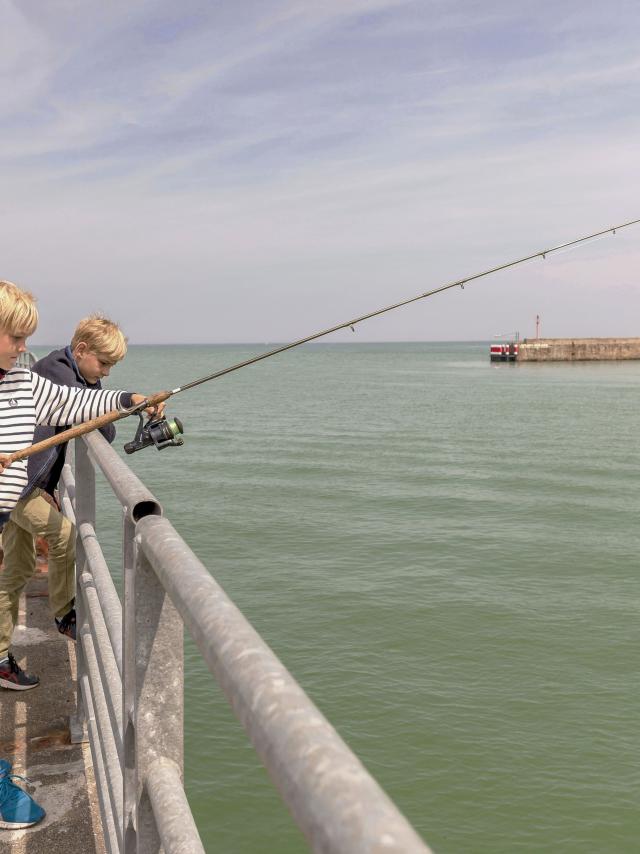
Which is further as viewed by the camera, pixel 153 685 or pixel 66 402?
pixel 66 402

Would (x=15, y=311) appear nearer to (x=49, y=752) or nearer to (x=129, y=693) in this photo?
(x=49, y=752)

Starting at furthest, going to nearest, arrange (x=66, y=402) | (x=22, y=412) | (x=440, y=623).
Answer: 1. (x=440, y=623)
2. (x=66, y=402)
3. (x=22, y=412)

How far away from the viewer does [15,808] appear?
258 centimetres

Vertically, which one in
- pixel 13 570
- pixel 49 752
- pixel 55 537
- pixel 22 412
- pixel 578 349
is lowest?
pixel 49 752

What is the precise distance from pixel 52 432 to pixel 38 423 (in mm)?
227

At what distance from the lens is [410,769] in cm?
742

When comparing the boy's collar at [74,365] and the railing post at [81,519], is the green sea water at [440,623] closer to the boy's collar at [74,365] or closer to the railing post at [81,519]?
the railing post at [81,519]

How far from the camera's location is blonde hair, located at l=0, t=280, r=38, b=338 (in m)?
3.05

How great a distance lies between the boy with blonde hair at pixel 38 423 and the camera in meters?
3.20

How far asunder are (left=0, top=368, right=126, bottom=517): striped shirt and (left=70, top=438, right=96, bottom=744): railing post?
0.91ft

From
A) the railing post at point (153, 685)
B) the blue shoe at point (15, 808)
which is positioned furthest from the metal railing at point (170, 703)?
the blue shoe at point (15, 808)

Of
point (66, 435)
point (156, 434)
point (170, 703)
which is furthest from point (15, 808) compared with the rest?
point (156, 434)

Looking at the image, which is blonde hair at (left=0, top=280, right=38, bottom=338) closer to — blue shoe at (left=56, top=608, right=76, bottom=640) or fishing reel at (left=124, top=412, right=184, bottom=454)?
fishing reel at (left=124, top=412, right=184, bottom=454)

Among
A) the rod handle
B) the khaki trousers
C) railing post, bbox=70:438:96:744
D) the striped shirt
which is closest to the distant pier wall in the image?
the khaki trousers
